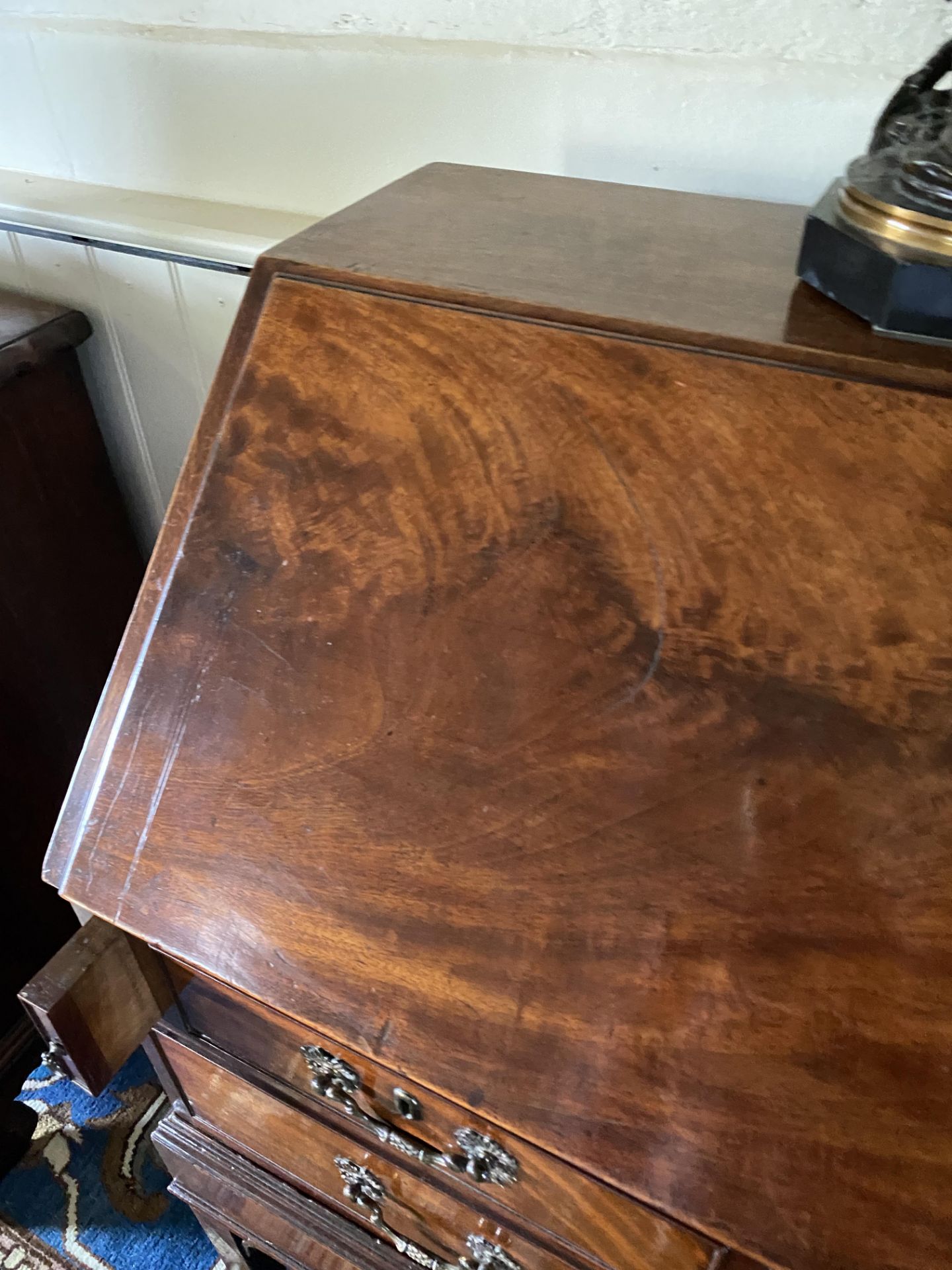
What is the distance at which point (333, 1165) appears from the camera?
2.47 feet

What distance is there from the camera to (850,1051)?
42 cm

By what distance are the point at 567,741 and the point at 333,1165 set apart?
508 millimetres

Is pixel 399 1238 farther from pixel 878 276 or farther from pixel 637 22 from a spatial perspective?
pixel 637 22

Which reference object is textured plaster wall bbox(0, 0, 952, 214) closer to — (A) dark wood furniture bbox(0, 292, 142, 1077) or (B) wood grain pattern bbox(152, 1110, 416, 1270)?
(A) dark wood furniture bbox(0, 292, 142, 1077)

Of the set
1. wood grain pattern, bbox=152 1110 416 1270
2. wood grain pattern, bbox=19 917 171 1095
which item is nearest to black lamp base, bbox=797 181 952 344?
wood grain pattern, bbox=19 917 171 1095

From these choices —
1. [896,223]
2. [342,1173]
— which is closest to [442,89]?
[896,223]

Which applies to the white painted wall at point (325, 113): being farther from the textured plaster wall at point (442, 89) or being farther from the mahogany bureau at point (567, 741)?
the mahogany bureau at point (567, 741)

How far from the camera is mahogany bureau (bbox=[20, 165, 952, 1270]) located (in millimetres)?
427

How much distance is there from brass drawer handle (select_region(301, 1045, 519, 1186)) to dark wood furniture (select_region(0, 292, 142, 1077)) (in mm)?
671

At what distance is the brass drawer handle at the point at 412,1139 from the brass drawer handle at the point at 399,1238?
3.6 inches

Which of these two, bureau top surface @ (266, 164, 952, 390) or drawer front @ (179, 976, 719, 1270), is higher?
bureau top surface @ (266, 164, 952, 390)

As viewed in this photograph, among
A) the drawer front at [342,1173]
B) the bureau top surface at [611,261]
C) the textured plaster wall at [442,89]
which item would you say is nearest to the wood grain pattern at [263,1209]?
the drawer front at [342,1173]

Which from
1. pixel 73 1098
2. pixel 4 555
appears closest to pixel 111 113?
pixel 4 555

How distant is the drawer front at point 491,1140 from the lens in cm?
51
